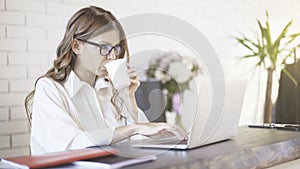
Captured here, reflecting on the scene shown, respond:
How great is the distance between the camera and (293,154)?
1784mm

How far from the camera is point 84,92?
215 centimetres

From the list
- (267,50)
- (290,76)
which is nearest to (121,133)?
(290,76)

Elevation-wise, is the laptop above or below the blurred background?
below

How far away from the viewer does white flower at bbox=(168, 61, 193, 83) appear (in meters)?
3.51

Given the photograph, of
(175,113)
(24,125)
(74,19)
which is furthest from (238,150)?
(175,113)

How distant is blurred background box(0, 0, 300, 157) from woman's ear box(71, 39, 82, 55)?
598 mm

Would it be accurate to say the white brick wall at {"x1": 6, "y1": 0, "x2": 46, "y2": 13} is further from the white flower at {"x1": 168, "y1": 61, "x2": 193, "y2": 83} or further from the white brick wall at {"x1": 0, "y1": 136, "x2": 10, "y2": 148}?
the white flower at {"x1": 168, "y1": 61, "x2": 193, "y2": 83}

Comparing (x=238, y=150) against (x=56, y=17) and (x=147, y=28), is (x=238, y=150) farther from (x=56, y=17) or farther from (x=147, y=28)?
(x=147, y=28)

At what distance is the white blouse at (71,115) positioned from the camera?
1.72 meters

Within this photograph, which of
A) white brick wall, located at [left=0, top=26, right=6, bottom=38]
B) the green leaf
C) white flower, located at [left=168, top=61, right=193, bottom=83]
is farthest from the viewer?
the green leaf

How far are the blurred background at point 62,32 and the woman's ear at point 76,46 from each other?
0.60 metres

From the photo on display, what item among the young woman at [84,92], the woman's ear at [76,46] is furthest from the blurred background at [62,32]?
the woman's ear at [76,46]

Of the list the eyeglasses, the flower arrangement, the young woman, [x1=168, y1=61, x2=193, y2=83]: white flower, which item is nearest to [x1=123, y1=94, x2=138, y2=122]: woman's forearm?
the young woman

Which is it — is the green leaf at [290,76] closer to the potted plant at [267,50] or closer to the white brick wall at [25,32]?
the potted plant at [267,50]
